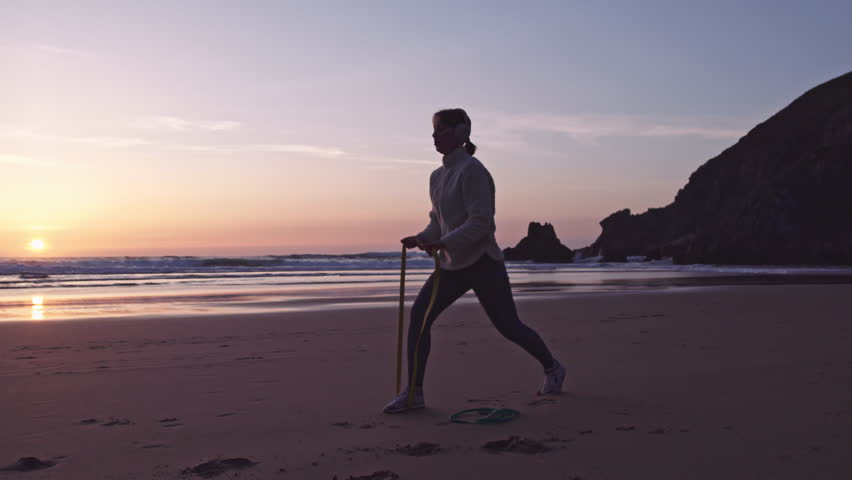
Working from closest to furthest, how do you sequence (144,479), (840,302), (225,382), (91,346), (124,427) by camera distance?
(144,479), (124,427), (225,382), (91,346), (840,302)

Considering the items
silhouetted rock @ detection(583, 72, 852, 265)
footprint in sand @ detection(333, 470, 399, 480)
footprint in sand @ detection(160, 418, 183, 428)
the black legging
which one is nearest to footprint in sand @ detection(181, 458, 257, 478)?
footprint in sand @ detection(333, 470, 399, 480)

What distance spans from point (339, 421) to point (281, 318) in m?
6.51

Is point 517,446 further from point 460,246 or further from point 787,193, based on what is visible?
point 787,193

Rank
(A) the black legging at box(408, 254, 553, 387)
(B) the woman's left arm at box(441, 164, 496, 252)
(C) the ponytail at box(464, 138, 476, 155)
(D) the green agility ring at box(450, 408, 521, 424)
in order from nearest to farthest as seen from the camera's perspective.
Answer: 1. (D) the green agility ring at box(450, 408, 521, 424)
2. (B) the woman's left arm at box(441, 164, 496, 252)
3. (A) the black legging at box(408, 254, 553, 387)
4. (C) the ponytail at box(464, 138, 476, 155)

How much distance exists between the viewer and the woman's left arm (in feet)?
13.9

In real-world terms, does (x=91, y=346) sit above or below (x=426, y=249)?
below

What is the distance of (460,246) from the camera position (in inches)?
167

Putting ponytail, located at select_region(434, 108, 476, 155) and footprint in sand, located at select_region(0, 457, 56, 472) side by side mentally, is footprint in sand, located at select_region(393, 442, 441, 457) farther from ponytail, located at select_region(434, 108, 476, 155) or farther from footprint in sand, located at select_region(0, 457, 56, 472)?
ponytail, located at select_region(434, 108, 476, 155)

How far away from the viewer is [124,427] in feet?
13.0

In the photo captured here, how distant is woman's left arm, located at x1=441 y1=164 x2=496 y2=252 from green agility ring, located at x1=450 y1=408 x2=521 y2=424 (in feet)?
3.26

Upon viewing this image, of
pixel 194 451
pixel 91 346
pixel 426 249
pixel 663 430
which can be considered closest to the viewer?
pixel 194 451

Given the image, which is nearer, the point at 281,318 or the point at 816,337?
the point at 816,337

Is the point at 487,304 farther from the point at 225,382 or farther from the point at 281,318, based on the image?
the point at 281,318

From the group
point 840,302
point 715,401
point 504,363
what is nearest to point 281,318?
point 504,363
